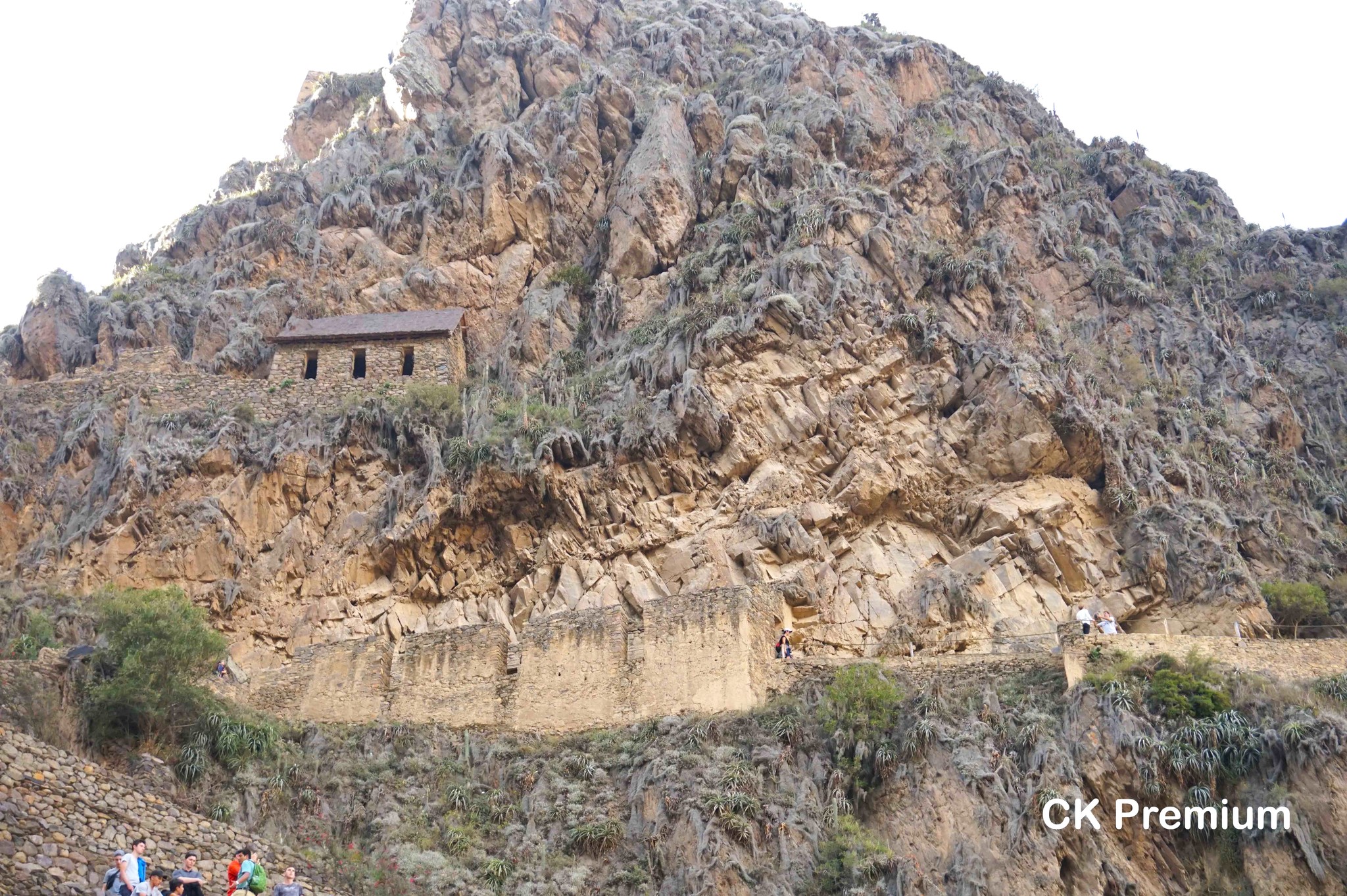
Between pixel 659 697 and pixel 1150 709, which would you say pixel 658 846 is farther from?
pixel 1150 709

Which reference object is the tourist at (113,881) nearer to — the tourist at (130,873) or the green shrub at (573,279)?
the tourist at (130,873)

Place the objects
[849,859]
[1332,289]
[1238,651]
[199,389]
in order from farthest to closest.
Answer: [1332,289], [199,389], [1238,651], [849,859]

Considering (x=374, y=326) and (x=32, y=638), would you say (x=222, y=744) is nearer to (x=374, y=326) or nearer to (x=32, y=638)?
(x=32, y=638)

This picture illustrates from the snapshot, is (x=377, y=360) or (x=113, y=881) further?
(x=377, y=360)

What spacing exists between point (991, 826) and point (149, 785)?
1525 cm

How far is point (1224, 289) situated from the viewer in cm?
4653

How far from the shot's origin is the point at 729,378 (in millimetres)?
35156

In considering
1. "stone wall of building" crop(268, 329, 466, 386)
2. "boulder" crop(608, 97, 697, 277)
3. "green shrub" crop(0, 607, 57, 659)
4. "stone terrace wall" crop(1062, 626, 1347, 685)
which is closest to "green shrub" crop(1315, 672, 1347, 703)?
"stone terrace wall" crop(1062, 626, 1347, 685)

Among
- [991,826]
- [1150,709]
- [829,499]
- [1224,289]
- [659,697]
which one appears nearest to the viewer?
[991,826]

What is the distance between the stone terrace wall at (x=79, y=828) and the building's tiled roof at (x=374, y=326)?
23914mm

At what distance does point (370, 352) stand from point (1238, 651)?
96.5 feet

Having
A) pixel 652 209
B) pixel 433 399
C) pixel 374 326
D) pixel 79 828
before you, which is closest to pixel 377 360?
pixel 374 326

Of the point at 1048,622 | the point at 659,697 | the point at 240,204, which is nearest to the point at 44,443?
the point at 240,204

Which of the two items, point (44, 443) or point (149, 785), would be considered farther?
point (44, 443)
